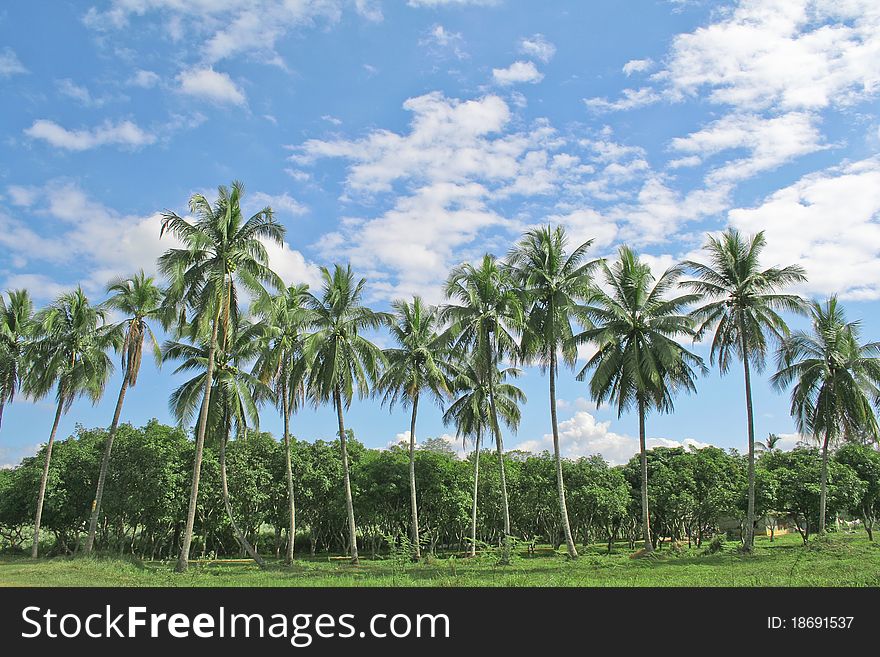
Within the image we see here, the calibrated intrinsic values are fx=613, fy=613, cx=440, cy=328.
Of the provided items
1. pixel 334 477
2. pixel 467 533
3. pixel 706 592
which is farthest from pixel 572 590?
pixel 467 533

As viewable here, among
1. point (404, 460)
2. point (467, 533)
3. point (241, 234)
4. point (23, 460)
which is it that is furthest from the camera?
point (467, 533)

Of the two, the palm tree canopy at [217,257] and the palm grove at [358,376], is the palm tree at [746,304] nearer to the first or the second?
the palm grove at [358,376]

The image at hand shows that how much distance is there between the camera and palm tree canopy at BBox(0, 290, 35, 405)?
99.5ft

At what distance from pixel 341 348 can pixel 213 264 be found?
6880mm

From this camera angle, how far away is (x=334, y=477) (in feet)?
119

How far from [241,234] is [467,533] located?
3080 cm

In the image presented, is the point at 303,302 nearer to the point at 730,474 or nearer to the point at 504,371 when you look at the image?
the point at 504,371

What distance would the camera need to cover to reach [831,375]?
29.9 meters

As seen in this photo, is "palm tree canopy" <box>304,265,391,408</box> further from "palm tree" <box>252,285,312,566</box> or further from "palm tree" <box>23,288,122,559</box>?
"palm tree" <box>23,288,122,559</box>

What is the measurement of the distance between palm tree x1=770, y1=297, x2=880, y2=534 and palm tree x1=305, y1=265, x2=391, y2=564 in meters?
19.8

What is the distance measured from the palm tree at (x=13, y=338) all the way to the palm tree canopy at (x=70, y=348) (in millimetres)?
816

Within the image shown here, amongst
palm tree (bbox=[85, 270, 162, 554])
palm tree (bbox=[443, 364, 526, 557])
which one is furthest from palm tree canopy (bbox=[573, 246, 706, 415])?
palm tree (bbox=[85, 270, 162, 554])

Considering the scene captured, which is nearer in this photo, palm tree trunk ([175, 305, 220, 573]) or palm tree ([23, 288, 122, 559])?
palm tree trunk ([175, 305, 220, 573])

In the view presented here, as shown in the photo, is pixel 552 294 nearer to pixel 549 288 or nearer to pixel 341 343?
pixel 549 288
